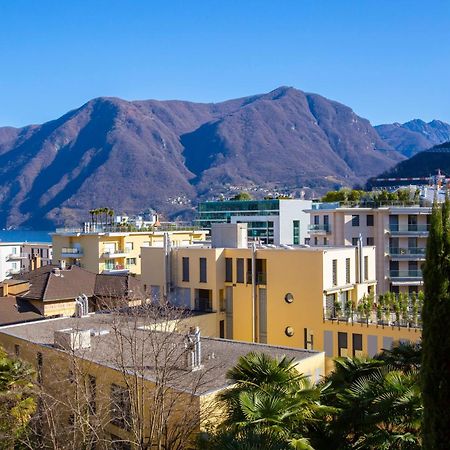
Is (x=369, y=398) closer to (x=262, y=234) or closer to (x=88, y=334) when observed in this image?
(x=88, y=334)

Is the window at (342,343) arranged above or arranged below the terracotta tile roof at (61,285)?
below

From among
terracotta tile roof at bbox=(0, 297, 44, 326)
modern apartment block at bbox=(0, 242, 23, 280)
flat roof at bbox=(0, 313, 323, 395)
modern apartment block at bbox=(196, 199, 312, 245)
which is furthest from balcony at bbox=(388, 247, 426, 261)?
modern apartment block at bbox=(196, 199, 312, 245)

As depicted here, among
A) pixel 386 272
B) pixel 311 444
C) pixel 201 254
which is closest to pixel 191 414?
pixel 311 444

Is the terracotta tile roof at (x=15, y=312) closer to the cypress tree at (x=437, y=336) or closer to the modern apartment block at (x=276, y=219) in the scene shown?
the cypress tree at (x=437, y=336)

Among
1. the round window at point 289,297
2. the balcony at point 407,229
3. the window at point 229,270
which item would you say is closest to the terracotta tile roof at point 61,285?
the window at point 229,270

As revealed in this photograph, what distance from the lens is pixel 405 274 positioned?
61719 millimetres

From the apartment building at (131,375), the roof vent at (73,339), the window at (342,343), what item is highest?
the roof vent at (73,339)

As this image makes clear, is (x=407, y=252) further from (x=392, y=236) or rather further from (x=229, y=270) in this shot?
(x=229, y=270)

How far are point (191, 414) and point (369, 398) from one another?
18.8ft

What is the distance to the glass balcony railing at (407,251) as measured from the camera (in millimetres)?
61781

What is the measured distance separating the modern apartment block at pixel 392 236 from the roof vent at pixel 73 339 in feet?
132

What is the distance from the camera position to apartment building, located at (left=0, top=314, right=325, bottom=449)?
61.8 ft

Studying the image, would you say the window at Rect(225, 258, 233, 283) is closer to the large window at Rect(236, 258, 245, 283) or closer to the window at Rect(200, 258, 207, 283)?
the large window at Rect(236, 258, 245, 283)

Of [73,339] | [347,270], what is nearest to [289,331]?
[347,270]
